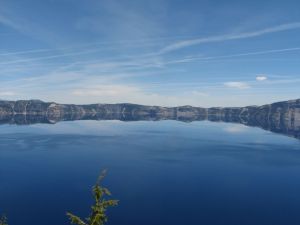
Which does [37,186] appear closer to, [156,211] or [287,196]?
[156,211]

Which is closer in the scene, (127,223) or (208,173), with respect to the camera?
(127,223)

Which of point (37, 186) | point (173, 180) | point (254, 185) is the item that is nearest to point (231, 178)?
point (254, 185)

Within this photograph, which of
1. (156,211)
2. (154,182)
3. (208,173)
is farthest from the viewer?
(208,173)

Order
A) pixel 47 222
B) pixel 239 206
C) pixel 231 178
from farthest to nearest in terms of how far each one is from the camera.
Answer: pixel 231 178, pixel 239 206, pixel 47 222

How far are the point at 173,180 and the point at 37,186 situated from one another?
46.0 meters

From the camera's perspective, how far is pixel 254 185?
4412 inches

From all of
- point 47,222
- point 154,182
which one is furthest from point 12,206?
point 154,182

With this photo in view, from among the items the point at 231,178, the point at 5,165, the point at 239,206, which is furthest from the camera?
the point at 5,165

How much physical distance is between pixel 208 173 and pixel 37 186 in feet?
215

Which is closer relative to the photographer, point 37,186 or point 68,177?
point 37,186

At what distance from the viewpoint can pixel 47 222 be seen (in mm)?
71500

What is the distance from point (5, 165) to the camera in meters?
143

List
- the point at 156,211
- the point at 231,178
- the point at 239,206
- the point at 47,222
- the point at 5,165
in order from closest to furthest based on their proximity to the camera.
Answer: the point at 47,222 < the point at 156,211 < the point at 239,206 < the point at 231,178 < the point at 5,165

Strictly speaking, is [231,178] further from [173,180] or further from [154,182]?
[154,182]
